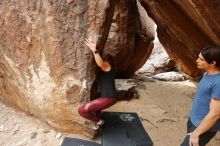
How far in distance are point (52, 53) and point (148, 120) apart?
2456mm

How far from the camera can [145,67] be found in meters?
11.9

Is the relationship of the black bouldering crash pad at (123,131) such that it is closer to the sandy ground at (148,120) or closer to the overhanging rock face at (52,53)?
the sandy ground at (148,120)

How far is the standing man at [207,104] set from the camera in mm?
3033

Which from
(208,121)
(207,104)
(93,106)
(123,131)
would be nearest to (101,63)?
(93,106)

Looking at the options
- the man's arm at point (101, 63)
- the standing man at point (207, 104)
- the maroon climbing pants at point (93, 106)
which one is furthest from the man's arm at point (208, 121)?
the man's arm at point (101, 63)

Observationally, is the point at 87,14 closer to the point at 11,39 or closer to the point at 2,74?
the point at 11,39

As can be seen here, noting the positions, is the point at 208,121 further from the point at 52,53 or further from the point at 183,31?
the point at 183,31

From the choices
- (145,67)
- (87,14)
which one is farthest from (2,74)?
(145,67)

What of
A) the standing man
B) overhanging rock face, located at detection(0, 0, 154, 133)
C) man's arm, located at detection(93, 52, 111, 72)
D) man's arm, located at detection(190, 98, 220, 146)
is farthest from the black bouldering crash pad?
man's arm, located at detection(190, 98, 220, 146)

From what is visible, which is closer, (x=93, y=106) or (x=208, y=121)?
(x=208, y=121)

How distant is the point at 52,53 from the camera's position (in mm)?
4867

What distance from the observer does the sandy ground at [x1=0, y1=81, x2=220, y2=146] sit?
4.88 meters

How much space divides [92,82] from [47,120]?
3.46ft

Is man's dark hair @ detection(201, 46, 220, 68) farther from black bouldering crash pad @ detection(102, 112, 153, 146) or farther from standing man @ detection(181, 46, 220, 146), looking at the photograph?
black bouldering crash pad @ detection(102, 112, 153, 146)
